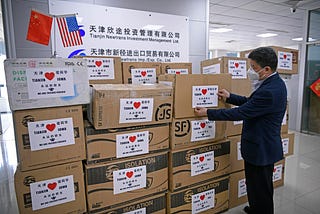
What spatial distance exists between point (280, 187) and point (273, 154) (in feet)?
3.88

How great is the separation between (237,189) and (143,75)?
4.75 feet

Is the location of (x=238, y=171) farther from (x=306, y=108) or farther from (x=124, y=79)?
(x=306, y=108)

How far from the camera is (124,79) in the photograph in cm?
194

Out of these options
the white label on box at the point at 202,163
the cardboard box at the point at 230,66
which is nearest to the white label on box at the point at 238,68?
the cardboard box at the point at 230,66

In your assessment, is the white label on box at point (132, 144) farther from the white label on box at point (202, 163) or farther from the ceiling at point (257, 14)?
the ceiling at point (257, 14)

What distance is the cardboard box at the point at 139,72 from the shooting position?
1.93m

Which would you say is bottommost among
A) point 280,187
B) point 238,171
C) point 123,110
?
point 280,187

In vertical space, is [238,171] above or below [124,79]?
below

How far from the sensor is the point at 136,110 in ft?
4.38

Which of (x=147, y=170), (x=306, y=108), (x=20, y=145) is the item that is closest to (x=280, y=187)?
(x=147, y=170)

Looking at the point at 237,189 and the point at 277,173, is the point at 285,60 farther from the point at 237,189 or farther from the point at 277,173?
the point at 237,189

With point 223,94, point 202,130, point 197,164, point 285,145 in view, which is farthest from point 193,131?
point 285,145

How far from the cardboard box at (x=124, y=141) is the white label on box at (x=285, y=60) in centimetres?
152

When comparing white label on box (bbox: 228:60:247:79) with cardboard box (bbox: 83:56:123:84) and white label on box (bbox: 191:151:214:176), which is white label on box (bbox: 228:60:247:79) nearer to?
white label on box (bbox: 191:151:214:176)
